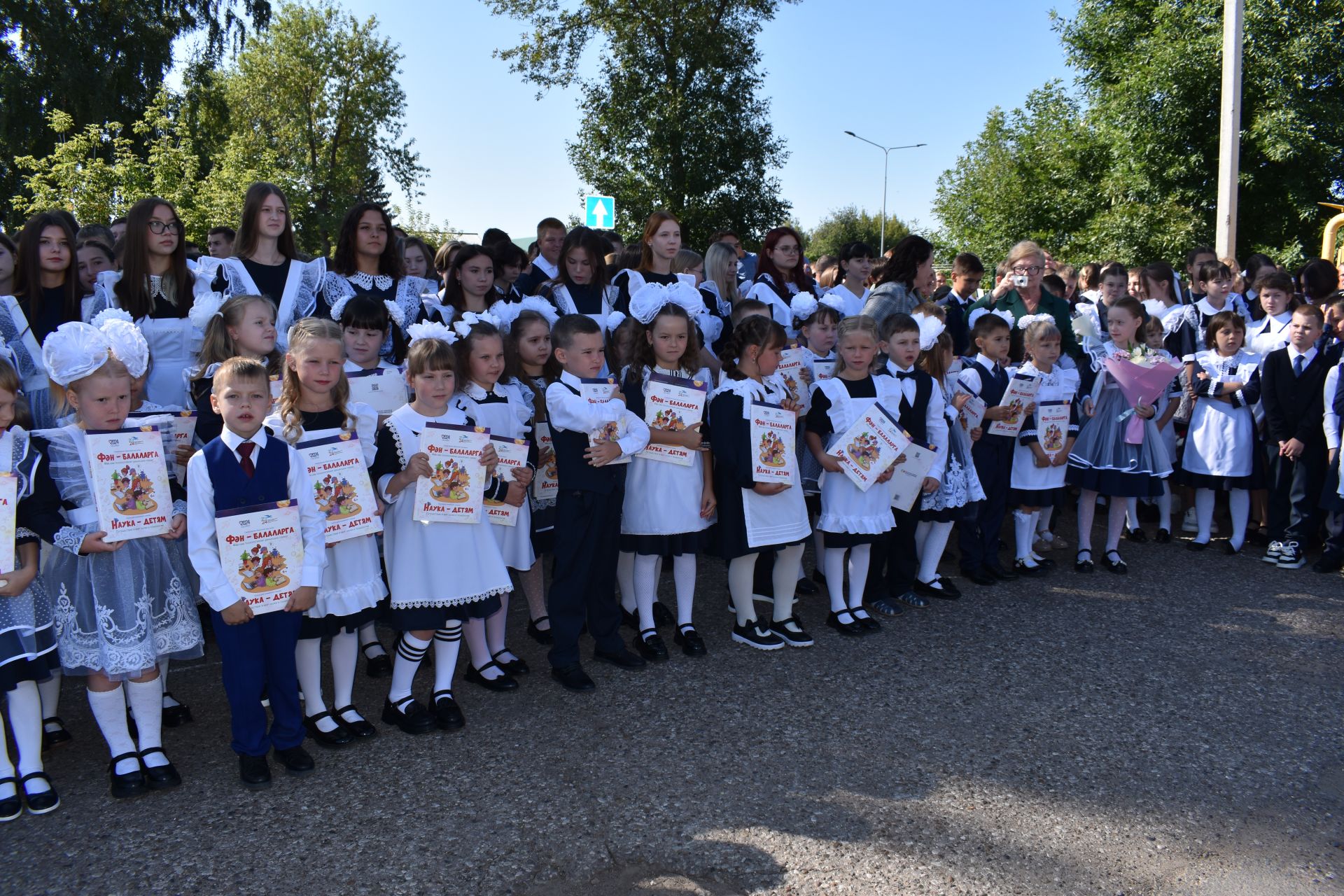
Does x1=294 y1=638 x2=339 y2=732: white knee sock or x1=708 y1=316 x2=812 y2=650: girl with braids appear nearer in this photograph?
x1=294 y1=638 x2=339 y2=732: white knee sock

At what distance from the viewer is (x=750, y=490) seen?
5.06m

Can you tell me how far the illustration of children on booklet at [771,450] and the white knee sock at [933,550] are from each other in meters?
1.60

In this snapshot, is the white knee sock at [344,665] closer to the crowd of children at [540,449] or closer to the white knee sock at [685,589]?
the crowd of children at [540,449]

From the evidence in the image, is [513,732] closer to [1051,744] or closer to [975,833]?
[975,833]

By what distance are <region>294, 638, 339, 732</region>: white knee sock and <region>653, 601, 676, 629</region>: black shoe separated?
6.40 ft

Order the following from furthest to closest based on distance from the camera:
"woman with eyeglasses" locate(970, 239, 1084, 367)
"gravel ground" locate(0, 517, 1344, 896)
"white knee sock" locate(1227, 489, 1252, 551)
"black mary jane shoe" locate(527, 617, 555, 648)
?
"white knee sock" locate(1227, 489, 1252, 551) < "woman with eyeglasses" locate(970, 239, 1084, 367) < "black mary jane shoe" locate(527, 617, 555, 648) < "gravel ground" locate(0, 517, 1344, 896)

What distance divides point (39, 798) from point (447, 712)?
4.75 feet

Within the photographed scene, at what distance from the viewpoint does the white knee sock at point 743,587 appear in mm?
5227

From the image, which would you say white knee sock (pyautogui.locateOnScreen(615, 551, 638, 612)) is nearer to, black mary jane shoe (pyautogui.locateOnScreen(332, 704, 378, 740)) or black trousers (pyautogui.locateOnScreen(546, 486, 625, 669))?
black trousers (pyautogui.locateOnScreen(546, 486, 625, 669))

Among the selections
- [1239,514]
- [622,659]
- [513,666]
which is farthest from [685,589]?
[1239,514]

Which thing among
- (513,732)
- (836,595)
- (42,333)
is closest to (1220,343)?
(836,595)

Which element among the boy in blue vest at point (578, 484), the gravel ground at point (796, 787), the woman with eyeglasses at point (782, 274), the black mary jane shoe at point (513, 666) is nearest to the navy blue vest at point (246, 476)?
the gravel ground at point (796, 787)

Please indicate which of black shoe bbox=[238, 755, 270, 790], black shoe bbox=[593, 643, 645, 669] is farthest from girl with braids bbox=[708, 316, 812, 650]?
black shoe bbox=[238, 755, 270, 790]

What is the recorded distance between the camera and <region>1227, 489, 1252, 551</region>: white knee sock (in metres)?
7.21
